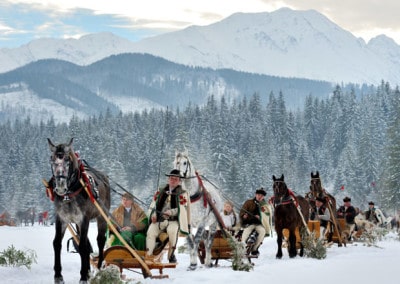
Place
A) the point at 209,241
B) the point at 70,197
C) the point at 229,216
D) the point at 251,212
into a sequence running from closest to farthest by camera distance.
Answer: the point at 70,197
the point at 209,241
the point at 251,212
the point at 229,216

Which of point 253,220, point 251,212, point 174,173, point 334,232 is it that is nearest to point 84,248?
point 174,173

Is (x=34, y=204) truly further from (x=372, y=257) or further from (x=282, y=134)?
(x=372, y=257)

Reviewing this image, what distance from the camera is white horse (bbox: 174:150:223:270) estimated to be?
16750 mm

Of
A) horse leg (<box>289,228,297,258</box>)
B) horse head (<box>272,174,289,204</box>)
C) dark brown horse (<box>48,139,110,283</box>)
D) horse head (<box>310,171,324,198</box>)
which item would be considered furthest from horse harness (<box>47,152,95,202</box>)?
horse head (<box>310,171,324,198</box>)

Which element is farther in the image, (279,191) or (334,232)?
(334,232)

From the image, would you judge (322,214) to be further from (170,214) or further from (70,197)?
(70,197)

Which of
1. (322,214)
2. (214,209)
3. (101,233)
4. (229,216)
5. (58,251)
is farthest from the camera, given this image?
(322,214)

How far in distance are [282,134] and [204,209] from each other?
→ 453 feet

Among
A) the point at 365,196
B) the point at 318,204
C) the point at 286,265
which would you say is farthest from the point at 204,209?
the point at 365,196

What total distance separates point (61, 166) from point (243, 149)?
137 meters

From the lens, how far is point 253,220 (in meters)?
19.3

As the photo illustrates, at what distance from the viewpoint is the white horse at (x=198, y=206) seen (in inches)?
659

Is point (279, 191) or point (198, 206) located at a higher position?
point (279, 191)

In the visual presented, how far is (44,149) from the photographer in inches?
6004
